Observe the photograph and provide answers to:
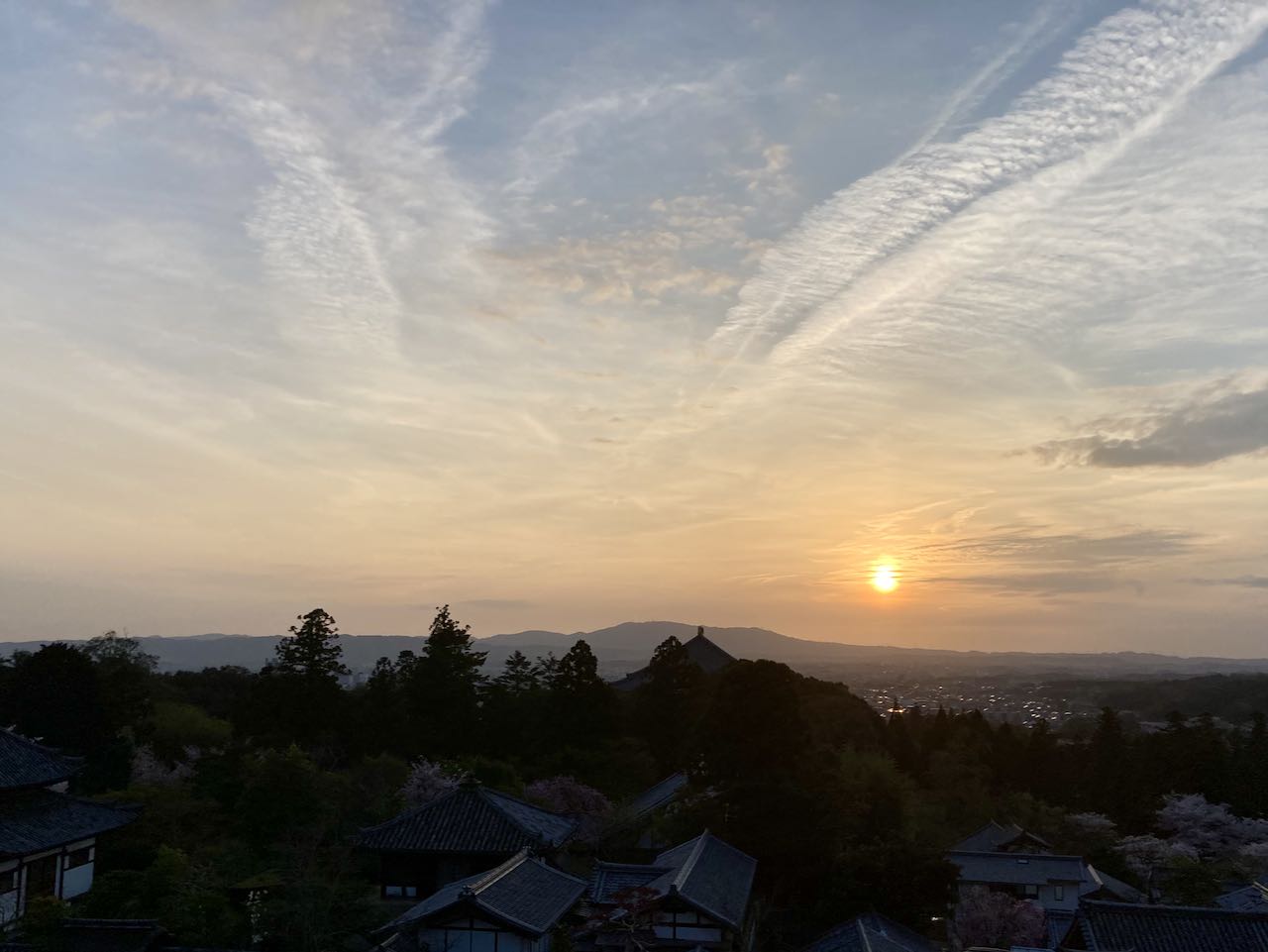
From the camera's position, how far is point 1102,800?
160 ft

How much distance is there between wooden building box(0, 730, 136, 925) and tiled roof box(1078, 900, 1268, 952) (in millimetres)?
24030

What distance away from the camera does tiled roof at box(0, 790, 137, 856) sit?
2352cm

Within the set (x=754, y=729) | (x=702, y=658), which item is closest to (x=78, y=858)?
(x=754, y=729)

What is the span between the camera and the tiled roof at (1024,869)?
37.5 m

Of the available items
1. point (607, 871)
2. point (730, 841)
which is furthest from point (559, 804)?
point (607, 871)

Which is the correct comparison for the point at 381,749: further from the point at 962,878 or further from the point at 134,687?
the point at 962,878

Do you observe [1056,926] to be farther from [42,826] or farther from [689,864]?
[42,826]

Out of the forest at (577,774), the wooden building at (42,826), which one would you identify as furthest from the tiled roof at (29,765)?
the forest at (577,774)

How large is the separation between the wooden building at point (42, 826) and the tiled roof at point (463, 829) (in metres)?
7.19

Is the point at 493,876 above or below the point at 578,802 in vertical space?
above

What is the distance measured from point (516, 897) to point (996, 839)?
2832cm

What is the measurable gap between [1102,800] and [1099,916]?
31345mm

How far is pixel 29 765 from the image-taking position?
2527 centimetres

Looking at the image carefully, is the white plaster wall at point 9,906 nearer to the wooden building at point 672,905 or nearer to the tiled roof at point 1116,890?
the wooden building at point 672,905
